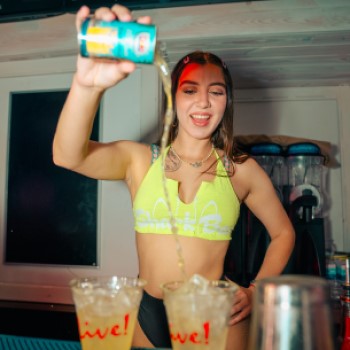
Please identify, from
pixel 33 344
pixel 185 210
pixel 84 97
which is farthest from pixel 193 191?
pixel 33 344

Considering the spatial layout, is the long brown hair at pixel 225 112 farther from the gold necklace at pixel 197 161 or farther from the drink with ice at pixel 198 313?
the drink with ice at pixel 198 313

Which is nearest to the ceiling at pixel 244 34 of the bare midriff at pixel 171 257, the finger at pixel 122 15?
the bare midriff at pixel 171 257

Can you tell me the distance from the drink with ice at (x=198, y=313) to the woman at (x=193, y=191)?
47cm

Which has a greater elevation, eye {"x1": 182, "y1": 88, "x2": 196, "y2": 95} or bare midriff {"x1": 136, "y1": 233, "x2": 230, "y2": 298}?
eye {"x1": 182, "y1": 88, "x2": 196, "y2": 95}

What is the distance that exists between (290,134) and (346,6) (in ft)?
3.58

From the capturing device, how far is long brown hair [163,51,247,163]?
1.46 metres

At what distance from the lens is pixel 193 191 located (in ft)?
4.50

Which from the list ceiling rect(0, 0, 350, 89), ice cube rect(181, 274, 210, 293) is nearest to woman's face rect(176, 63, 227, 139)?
ceiling rect(0, 0, 350, 89)

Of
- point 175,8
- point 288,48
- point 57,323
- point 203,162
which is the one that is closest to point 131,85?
point 175,8

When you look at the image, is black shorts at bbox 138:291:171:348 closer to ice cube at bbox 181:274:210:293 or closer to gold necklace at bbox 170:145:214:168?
gold necklace at bbox 170:145:214:168

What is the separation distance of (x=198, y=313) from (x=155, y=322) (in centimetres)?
74

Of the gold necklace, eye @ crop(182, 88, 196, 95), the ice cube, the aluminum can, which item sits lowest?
the ice cube

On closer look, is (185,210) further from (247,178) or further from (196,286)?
(196,286)

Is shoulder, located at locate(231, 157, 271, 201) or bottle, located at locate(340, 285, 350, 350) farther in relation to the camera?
shoulder, located at locate(231, 157, 271, 201)
